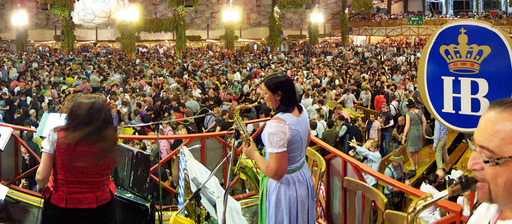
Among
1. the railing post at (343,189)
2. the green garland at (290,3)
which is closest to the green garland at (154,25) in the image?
the green garland at (290,3)

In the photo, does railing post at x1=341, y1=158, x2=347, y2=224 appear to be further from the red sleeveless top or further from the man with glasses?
the man with glasses

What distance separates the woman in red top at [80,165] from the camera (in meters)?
2.57

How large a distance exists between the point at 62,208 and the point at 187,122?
17.4ft

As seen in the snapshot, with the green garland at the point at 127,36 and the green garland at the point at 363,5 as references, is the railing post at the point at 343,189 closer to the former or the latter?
the green garland at the point at 127,36

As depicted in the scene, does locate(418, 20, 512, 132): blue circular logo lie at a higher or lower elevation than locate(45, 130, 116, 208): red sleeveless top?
higher

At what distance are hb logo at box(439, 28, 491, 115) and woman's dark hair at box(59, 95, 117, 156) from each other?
1.89m

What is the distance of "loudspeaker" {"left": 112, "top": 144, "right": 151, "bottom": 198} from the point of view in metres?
3.79

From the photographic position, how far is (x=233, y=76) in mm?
15305

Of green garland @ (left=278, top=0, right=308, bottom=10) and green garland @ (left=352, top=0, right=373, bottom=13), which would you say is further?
green garland @ (left=352, top=0, right=373, bottom=13)

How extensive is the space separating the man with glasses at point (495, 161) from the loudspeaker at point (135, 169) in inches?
113

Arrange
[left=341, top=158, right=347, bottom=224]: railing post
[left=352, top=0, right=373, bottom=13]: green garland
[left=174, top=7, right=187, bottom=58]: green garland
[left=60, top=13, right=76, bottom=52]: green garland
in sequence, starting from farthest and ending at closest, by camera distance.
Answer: [left=352, top=0, right=373, bottom=13]: green garland → [left=60, top=13, right=76, bottom=52]: green garland → [left=174, top=7, right=187, bottom=58]: green garland → [left=341, top=158, right=347, bottom=224]: railing post

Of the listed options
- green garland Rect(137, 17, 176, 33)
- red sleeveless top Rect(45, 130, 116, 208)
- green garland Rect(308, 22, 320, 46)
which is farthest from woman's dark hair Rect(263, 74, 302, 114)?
green garland Rect(308, 22, 320, 46)

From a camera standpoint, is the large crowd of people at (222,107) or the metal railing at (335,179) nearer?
the metal railing at (335,179)

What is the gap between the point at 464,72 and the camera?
8.55 feet
